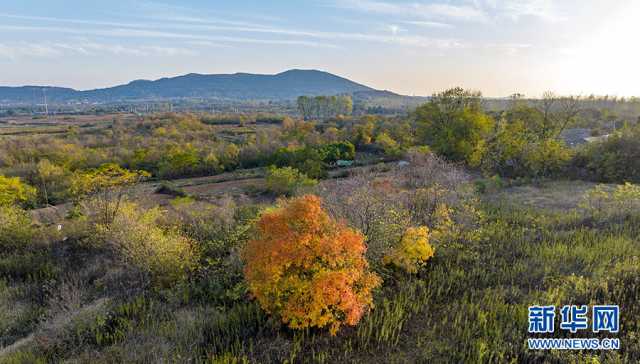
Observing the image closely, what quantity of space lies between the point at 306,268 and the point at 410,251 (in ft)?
16.2

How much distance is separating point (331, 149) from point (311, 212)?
3975 cm

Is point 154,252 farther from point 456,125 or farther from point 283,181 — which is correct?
point 456,125

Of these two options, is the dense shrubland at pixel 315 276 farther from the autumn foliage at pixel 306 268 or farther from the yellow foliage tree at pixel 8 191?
the yellow foliage tree at pixel 8 191

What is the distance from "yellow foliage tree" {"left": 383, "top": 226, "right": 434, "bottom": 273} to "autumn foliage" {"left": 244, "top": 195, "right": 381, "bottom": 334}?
3.26 metres

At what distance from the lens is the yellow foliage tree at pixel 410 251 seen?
43.7 ft

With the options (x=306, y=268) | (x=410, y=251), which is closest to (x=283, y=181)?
(x=410, y=251)

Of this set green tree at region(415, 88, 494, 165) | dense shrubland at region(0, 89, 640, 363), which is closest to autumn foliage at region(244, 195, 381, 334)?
dense shrubland at region(0, 89, 640, 363)

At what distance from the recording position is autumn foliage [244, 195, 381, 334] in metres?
9.68

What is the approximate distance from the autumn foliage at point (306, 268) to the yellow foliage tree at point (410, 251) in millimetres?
3258

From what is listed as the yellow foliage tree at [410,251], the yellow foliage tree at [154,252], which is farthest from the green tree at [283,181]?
the yellow foliage tree at [410,251]

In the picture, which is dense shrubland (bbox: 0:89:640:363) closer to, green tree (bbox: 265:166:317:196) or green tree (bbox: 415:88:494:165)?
green tree (bbox: 265:166:317:196)

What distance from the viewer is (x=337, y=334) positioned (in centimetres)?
1069

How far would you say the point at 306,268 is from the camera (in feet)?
32.6

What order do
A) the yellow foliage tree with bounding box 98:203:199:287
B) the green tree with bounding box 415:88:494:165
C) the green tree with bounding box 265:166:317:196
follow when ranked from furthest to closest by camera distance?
the green tree with bounding box 415:88:494:165
the green tree with bounding box 265:166:317:196
the yellow foliage tree with bounding box 98:203:199:287
